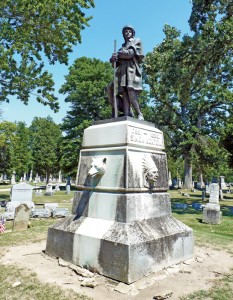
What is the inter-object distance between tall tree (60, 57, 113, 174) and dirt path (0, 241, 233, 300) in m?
26.0

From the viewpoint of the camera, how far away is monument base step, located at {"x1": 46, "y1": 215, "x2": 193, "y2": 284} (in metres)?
4.37

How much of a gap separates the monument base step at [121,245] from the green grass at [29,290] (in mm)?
822

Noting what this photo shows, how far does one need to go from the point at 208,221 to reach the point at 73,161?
22066 millimetres

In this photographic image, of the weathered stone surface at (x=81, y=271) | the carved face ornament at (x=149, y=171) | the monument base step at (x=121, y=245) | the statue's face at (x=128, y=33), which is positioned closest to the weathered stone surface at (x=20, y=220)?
the monument base step at (x=121, y=245)

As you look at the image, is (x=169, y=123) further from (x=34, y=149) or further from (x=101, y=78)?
(x=34, y=149)

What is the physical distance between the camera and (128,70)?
610 centimetres

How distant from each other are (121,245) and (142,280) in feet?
2.20

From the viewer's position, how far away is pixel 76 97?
32312 mm

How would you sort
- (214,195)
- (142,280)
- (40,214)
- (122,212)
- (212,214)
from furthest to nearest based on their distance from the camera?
(214,195) → (40,214) → (212,214) → (122,212) → (142,280)

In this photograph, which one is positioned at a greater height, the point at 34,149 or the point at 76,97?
the point at 76,97

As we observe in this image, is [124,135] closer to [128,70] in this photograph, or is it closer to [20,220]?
[128,70]

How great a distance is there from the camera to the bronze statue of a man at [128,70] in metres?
6.05

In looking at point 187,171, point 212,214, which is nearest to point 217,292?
point 212,214

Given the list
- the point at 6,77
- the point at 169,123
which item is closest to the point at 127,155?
the point at 6,77
